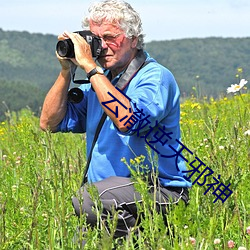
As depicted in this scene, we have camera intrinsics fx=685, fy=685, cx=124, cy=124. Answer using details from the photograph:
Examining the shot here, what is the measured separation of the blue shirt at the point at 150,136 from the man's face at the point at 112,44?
13cm

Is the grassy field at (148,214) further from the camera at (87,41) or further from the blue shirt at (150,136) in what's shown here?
the camera at (87,41)

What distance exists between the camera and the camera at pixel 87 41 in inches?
136

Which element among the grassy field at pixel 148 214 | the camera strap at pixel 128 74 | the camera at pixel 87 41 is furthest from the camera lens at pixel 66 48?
the grassy field at pixel 148 214

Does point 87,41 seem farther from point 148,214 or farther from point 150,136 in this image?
point 148,214

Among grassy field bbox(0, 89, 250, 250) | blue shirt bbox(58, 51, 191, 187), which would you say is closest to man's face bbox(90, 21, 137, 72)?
blue shirt bbox(58, 51, 191, 187)

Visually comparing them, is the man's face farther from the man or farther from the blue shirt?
the blue shirt

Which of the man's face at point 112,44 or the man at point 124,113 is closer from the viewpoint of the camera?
the man at point 124,113

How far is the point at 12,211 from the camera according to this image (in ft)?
12.2

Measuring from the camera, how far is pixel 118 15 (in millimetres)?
3562

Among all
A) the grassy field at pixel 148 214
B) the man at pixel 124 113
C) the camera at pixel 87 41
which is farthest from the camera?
the camera at pixel 87 41

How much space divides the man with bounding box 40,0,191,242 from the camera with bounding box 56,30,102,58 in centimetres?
3

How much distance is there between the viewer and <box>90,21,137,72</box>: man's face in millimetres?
3557

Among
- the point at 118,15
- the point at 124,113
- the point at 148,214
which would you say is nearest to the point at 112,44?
the point at 118,15

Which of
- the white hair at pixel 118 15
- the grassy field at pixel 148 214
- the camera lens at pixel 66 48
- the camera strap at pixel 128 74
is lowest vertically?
the grassy field at pixel 148 214
